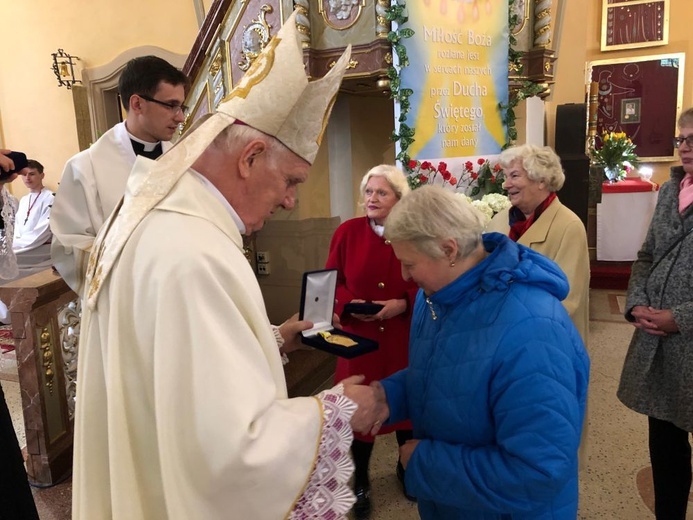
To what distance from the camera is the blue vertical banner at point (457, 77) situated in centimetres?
397

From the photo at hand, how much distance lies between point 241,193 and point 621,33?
30.8 ft

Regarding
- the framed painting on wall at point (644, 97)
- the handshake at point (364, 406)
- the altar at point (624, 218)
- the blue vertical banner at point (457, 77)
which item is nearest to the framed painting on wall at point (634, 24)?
the framed painting on wall at point (644, 97)

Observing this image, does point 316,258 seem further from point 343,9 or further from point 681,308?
point 681,308

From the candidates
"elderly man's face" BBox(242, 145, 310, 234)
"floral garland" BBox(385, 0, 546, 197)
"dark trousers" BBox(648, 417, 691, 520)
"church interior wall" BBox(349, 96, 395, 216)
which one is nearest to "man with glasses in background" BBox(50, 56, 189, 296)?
"elderly man's face" BBox(242, 145, 310, 234)

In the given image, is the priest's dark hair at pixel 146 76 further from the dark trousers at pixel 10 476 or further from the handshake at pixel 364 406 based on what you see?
the handshake at pixel 364 406

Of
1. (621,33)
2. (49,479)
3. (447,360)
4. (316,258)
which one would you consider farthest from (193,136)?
(621,33)

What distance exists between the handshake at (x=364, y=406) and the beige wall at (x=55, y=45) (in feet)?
21.9

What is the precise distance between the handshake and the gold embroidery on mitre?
734 mm

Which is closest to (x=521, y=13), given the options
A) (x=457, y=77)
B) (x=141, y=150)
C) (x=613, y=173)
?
(x=457, y=77)

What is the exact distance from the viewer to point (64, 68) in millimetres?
7461

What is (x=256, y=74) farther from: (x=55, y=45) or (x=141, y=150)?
(x=55, y=45)

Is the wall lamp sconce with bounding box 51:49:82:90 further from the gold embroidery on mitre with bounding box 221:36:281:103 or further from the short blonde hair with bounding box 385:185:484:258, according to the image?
the short blonde hair with bounding box 385:185:484:258

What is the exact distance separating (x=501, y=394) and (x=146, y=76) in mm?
2043

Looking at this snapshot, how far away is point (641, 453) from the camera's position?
323 centimetres
